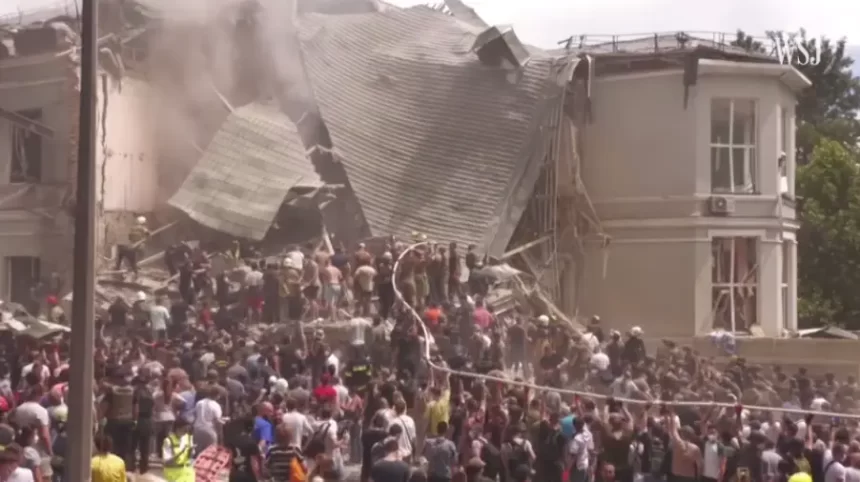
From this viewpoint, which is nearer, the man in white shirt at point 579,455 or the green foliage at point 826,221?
the man in white shirt at point 579,455

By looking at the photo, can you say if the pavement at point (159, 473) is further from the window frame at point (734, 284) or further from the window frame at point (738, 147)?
the window frame at point (738, 147)

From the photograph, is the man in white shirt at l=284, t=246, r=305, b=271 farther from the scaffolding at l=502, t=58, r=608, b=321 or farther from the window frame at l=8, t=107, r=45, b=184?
the window frame at l=8, t=107, r=45, b=184

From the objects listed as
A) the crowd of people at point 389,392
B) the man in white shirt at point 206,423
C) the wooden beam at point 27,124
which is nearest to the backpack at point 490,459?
the crowd of people at point 389,392

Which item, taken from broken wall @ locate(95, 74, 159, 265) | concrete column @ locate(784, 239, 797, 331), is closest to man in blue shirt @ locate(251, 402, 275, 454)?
broken wall @ locate(95, 74, 159, 265)

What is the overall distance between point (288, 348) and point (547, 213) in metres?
8.23

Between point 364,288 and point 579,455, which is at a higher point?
point 364,288

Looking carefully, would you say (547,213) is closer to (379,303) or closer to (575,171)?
(575,171)

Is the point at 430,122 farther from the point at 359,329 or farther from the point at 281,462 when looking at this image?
the point at 281,462

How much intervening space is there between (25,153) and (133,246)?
9.13 ft

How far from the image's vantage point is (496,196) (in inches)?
939

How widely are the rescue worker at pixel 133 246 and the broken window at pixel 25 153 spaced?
2.05 m

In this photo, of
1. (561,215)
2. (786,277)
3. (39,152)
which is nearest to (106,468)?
(39,152)

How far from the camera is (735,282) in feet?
78.4

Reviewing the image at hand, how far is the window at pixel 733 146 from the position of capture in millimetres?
23516
